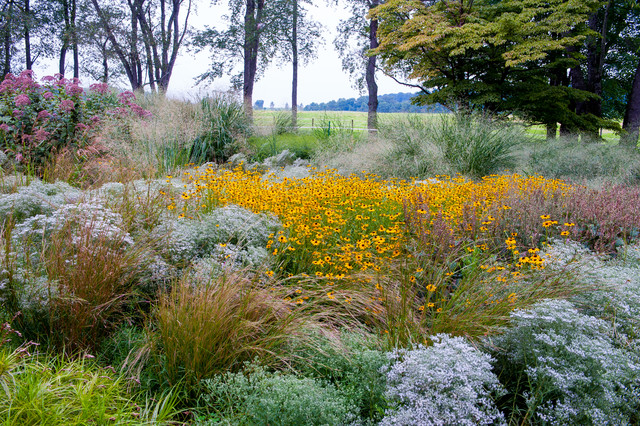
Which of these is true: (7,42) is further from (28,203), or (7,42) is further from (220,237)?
(220,237)

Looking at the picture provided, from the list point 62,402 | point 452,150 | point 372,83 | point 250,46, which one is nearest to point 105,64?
point 250,46

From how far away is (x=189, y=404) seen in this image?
2.18 m

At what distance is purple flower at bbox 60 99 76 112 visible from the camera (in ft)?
19.7

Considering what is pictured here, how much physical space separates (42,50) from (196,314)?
25.6 meters

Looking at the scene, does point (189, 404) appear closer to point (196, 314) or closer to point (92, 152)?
point (196, 314)

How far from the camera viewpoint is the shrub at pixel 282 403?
5.75 ft

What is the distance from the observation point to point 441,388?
1.80 meters

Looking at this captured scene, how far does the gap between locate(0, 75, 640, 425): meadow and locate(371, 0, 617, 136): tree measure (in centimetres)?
772

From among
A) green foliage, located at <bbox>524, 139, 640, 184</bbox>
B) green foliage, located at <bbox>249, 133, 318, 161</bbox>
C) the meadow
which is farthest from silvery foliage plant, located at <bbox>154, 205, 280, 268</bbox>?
green foliage, located at <bbox>249, 133, 318, 161</bbox>

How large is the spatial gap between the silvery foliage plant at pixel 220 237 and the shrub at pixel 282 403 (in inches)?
38.4

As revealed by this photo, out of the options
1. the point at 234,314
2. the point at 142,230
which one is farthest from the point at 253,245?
the point at 234,314

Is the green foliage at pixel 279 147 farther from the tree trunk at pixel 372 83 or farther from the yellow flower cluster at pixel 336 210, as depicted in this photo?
the yellow flower cluster at pixel 336 210

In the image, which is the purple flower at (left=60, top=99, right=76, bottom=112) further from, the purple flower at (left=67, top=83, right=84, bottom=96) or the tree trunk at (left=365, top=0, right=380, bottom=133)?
the tree trunk at (left=365, top=0, right=380, bottom=133)

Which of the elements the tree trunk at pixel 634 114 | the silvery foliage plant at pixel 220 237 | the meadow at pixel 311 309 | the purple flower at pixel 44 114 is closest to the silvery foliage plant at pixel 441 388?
the meadow at pixel 311 309
